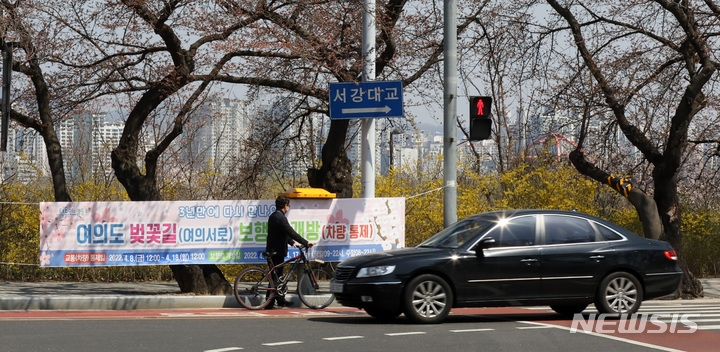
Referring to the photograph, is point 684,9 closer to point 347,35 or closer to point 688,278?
point 688,278

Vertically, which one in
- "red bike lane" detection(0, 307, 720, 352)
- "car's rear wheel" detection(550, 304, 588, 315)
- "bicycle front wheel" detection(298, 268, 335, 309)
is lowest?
"red bike lane" detection(0, 307, 720, 352)

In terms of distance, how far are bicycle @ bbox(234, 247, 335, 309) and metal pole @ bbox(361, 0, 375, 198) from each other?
2185mm

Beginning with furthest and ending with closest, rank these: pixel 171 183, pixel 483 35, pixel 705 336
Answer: pixel 171 183
pixel 483 35
pixel 705 336

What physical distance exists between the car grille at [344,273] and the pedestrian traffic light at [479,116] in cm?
399

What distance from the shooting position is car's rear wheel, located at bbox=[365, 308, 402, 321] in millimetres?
11426

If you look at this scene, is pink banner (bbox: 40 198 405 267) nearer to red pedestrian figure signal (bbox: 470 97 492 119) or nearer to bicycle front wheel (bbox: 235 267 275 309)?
bicycle front wheel (bbox: 235 267 275 309)

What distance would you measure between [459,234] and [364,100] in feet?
12.8

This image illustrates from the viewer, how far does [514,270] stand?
38.5 ft

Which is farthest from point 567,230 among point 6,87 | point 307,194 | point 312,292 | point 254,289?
point 6,87

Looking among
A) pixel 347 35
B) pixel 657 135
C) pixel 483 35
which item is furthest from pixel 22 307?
pixel 657 135

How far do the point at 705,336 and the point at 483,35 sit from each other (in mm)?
11363

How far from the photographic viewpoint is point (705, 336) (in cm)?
1033

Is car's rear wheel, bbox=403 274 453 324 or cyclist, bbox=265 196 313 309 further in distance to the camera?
cyclist, bbox=265 196 313 309

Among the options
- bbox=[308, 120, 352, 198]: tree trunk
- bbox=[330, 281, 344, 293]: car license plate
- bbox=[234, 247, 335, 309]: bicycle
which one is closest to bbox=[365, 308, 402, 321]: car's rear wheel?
bbox=[330, 281, 344, 293]: car license plate
